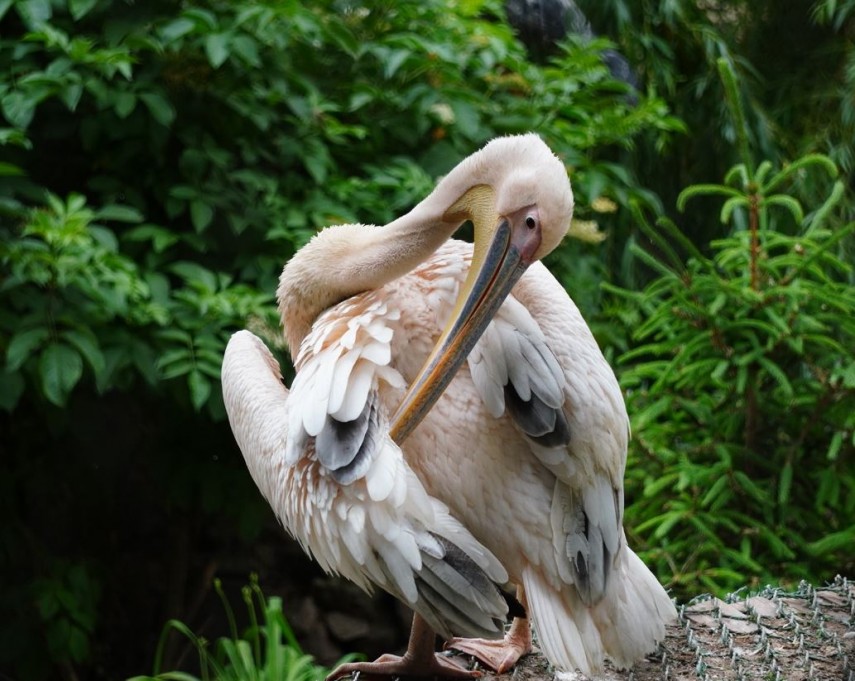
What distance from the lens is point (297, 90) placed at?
3.19 meters

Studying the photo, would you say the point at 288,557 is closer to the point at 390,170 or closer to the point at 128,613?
the point at 128,613

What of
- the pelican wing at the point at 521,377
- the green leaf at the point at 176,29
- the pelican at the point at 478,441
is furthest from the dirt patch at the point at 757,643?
the green leaf at the point at 176,29

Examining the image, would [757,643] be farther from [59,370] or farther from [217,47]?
[217,47]

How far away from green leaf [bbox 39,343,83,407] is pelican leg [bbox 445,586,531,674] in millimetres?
1046

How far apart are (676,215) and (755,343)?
6.24ft

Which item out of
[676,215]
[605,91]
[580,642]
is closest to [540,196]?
[580,642]

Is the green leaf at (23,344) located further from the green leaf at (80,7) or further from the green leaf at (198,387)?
the green leaf at (80,7)

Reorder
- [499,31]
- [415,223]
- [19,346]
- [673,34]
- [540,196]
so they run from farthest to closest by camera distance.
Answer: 1. [673,34]
2. [499,31]
3. [19,346]
4. [415,223]
5. [540,196]

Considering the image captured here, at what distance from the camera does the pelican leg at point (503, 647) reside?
2.16 metres

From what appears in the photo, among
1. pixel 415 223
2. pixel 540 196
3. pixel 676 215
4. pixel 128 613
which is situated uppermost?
pixel 540 196

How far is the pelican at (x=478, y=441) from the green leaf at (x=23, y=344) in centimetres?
77

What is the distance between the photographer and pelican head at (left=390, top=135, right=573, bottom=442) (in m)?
1.78

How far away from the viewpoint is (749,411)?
3139 millimetres

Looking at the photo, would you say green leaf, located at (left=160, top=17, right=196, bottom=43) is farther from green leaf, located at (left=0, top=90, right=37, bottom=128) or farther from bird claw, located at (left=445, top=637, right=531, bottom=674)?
bird claw, located at (left=445, top=637, right=531, bottom=674)
